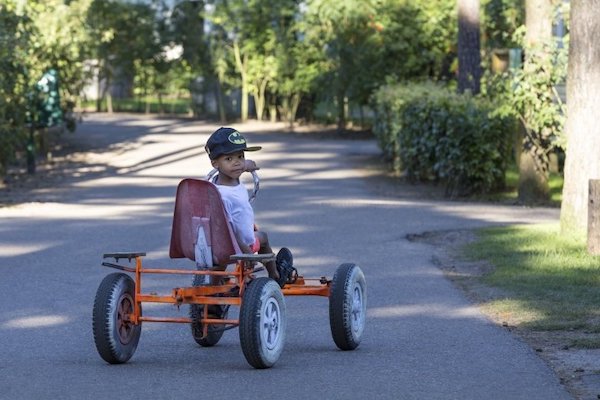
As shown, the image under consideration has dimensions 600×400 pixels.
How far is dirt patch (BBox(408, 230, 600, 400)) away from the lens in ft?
22.2

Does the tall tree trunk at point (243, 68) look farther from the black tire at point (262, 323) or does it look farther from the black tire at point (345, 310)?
the black tire at point (262, 323)

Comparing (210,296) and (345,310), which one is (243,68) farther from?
(210,296)

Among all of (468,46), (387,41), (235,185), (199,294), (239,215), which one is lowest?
(199,294)

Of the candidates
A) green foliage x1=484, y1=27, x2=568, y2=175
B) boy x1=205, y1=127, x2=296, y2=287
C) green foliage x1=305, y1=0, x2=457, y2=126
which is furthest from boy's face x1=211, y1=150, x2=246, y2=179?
green foliage x1=305, y1=0, x2=457, y2=126

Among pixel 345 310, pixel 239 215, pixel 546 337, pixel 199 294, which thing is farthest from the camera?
pixel 546 337

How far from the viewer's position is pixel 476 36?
23.3m

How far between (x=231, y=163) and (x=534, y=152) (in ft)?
39.0

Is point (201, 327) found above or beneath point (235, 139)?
beneath

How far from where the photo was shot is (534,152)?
1891cm

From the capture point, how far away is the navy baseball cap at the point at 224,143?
762 cm

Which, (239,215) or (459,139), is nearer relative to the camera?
(239,215)

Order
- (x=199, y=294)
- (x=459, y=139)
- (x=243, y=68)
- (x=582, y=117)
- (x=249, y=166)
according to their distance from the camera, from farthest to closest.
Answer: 1. (x=243, y=68)
2. (x=459, y=139)
3. (x=582, y=117)
4. (x=249, y=166)
5. (x=199, y=294)

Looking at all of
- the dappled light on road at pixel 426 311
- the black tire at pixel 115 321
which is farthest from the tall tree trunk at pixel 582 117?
the black tire at pixel 115 321

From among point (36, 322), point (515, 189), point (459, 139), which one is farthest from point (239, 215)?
point (515, 189)
